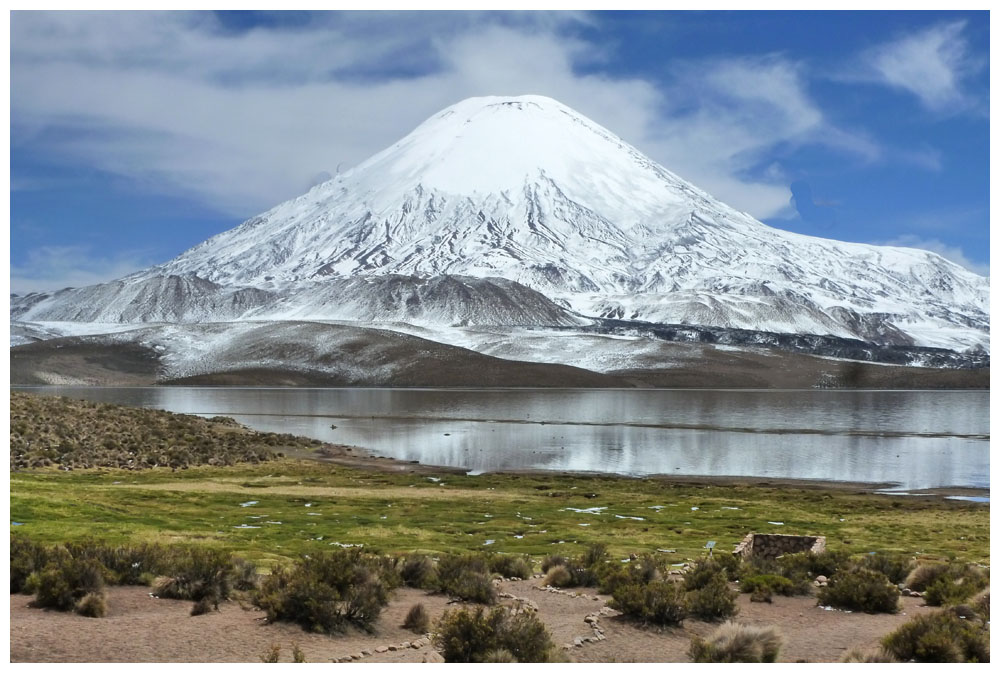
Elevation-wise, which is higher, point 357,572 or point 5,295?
point 5,295

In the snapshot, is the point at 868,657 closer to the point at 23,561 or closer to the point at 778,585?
the point at 778,585

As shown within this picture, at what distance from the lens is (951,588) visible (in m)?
14.3

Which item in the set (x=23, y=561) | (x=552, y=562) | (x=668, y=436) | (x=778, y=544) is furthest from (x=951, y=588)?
(x=668, y=436)

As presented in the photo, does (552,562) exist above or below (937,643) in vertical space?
below

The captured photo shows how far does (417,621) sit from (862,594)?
622 centimetres

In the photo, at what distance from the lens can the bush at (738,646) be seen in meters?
10.2

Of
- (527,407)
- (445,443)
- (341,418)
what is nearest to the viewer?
(445,443)

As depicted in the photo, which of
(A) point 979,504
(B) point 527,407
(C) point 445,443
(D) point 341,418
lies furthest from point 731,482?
(B) point 527,407

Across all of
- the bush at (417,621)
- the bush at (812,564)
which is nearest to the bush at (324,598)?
the bush at (417,621)

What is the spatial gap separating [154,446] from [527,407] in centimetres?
6750

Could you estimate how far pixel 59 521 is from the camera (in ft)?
70.0

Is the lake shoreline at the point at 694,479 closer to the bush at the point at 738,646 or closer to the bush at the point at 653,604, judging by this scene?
the bush at the point at 653,604

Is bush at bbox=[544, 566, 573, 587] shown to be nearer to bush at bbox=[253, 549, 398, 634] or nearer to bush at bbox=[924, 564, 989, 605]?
bush at bbox=[253, 549, 398, 634]
